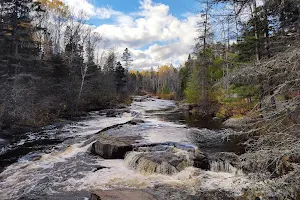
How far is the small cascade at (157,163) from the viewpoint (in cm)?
761

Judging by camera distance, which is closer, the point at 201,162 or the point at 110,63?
the point at 201,162

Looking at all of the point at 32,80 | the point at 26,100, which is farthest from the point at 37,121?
the point at 32,80

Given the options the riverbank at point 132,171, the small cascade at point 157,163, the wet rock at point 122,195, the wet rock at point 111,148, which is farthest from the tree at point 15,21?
the wet rock at point 122,195

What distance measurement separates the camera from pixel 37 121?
16.1 m

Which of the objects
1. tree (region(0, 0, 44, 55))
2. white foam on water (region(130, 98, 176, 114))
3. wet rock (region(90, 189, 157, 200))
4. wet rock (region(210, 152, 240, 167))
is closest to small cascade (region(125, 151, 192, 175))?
wet rock (region(210, 152, 240, 167))

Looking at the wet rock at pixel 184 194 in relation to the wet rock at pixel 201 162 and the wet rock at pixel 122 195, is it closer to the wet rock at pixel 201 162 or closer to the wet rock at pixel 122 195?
the wet rock at pixel 122 195

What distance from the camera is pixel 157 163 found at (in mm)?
7754

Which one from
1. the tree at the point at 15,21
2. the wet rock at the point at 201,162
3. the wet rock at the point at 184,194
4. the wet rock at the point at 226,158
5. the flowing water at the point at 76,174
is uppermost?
the tree at the point at 15,21

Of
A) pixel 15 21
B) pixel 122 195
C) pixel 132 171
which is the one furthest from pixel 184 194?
pixel 15 21

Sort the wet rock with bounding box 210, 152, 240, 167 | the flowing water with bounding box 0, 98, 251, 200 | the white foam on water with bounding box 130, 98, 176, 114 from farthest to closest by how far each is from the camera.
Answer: the white foam on water with bounding box 130, 98, 176, 114 < the wet rock with bounding box 210, 152, 240, 167 < the flowing water with bounding box 0, 98, 251, 200

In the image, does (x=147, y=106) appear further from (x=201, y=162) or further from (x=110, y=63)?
(x=201, y=162)

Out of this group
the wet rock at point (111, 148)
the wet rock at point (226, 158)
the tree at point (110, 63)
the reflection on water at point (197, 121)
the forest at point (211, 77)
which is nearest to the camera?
the forest at point (211, 77)

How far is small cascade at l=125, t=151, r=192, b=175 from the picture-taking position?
7605 mm

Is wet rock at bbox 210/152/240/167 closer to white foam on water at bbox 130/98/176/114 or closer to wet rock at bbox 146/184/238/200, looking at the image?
wet rock at bbox 146/184/238/200
